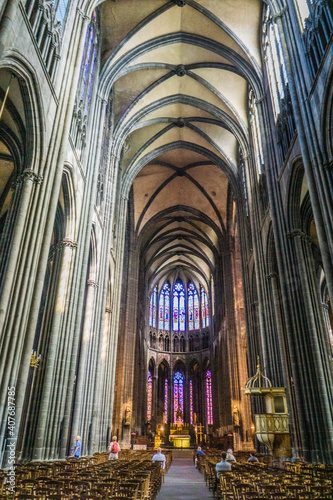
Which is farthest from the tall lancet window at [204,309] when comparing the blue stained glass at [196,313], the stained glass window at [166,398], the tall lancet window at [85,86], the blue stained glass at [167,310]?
the tall lancet window at [85,86]

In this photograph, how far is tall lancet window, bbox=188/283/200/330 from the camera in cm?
4472

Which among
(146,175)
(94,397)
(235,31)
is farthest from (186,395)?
(235,31)

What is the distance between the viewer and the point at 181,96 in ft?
73.6

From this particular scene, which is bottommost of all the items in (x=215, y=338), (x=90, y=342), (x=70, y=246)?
(x=90, y=342)

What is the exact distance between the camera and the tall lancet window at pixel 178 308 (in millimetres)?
45125

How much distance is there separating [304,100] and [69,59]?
7.19 m

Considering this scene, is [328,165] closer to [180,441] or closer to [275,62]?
[275,62]

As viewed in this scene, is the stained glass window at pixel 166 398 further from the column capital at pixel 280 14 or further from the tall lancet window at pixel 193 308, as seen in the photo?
the column capital at pixel 280 14

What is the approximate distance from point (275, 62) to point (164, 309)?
33.5 metres

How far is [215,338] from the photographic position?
120ft

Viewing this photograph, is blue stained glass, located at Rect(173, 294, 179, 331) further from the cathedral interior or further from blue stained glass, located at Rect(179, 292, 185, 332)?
the cathedral interior

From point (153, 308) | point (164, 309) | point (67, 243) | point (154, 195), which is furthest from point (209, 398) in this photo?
point (67, 243)

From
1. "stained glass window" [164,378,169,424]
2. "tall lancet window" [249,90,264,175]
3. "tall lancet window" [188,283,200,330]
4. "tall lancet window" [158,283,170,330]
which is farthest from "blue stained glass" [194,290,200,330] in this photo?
"tall lancet window" [249,90,264,175]

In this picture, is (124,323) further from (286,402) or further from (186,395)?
(186,395)
